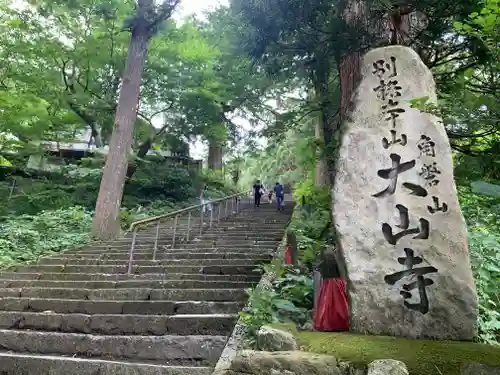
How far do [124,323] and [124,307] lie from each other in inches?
15.5

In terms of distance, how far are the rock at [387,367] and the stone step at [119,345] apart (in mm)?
1741

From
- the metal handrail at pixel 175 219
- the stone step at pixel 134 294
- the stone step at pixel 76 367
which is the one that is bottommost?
the stone step at pixel 76 367

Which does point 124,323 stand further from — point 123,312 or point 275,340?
A: point 275,340

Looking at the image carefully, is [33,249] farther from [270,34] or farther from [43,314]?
[270,34]

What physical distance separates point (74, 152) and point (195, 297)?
60.1 feet

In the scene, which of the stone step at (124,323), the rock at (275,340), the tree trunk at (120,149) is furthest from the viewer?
the tree trunk at (120,149)

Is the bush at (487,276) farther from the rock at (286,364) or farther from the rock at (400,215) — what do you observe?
the rock at (286,364)

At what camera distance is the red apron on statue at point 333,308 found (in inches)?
132

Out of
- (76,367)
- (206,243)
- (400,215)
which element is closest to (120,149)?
(206,243)

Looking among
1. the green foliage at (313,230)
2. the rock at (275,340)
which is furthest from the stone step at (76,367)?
the green foliage at (313,230)

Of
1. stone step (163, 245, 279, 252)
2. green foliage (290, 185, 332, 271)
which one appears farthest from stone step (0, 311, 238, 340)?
stone step (163, 245, 279, 252)

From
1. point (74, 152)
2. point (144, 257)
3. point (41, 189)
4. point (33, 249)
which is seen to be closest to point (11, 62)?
point (41, 189)

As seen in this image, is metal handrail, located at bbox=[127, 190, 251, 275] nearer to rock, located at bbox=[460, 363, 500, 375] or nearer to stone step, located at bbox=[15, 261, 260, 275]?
stone step, located at bbox=[15, 261, 260, 275]

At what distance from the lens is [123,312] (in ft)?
16.0
